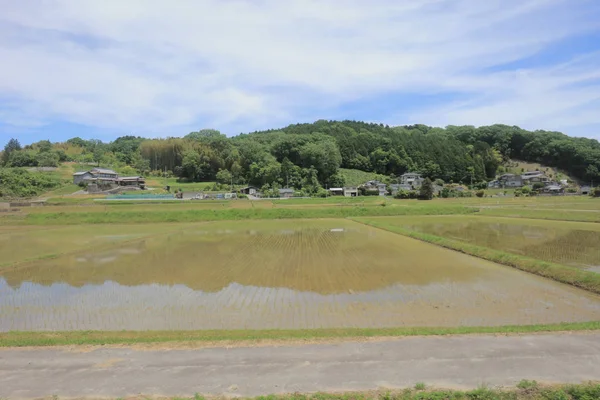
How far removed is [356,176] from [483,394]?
73.7 m

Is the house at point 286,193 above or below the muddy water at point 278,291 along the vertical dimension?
above

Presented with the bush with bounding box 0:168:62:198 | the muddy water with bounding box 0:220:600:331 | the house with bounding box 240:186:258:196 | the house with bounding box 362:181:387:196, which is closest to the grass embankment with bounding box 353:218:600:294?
the muddy water with bounding box 0:220:600:331

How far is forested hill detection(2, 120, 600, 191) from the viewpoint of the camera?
6944 cm

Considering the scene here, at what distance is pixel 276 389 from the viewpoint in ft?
17.6

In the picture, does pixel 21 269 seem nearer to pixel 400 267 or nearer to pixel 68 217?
pixel 400 267

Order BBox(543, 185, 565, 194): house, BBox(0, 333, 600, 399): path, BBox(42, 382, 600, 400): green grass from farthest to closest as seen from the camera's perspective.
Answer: BBox(543, 185, 565, 194): house < BBox(0, 333, 600, 399): path < BBox(42, 382, 600, 400): green grass

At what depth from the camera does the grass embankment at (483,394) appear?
5.00 meters

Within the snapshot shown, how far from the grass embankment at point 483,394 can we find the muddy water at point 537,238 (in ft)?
33.0

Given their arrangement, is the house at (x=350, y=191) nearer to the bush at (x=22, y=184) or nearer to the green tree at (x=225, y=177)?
the green tree at (x=225, y=177)

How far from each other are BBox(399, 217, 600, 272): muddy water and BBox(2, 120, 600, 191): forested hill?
36904 millimetres

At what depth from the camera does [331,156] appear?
229 feet

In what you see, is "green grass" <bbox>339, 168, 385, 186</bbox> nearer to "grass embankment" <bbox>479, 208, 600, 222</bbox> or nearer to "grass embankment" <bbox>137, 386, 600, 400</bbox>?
"grass embankment" <bbox>479, 208, 600, 222</bbox>

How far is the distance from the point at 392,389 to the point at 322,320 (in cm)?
379

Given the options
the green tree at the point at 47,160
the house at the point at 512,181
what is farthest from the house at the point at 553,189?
the green tree at the point at 47,160
